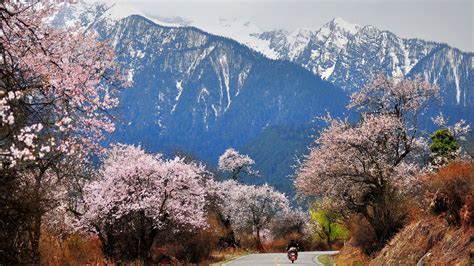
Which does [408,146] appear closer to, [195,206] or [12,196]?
[195,206]

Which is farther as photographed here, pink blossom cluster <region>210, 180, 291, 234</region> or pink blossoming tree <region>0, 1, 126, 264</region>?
pink blossom cluster <region>210, 180, 291, 234</region>

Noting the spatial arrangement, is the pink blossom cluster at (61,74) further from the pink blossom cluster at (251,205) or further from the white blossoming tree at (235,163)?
the white blossoming tree at (235,163)

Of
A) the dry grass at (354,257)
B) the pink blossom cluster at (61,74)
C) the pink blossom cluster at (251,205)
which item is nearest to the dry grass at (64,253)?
the pink blossom cluster at (61,74)

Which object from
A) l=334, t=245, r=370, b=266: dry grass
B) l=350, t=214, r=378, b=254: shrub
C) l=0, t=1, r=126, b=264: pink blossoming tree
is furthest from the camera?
l=350, t=214, r=378, b=254: shrub

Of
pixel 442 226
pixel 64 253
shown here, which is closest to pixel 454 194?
pixel 442 226

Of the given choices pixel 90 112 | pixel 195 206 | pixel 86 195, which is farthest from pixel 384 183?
pixel 90 112

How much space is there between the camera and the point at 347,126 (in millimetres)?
33781

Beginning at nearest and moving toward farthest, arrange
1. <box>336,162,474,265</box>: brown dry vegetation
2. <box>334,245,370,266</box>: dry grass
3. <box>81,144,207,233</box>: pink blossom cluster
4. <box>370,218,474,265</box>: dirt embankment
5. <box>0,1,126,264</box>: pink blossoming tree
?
<box>0,1,126,264</box>: pink blossoming tree
<box>370,218,474,265</box>: dirt embankment
<box>336,162,474,265</box>: brown dry vegetation
<box>81,144,207,233</box>: pink blossom cluster
<box>334,245,370,266</box>: dry grass

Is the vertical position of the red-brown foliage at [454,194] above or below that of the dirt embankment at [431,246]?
above

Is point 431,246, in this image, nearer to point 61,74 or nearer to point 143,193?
point 61,74

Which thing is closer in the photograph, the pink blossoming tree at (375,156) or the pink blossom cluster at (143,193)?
the pink blossoming tree at (375,156)

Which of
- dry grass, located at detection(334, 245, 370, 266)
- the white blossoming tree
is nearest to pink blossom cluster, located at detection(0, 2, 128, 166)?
dry grass, located at detection(334, 245, 370, 266)

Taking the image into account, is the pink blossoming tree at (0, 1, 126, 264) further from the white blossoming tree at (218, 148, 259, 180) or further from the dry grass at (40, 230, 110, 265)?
the white blossoming tree at (218, 148, 259, 180)

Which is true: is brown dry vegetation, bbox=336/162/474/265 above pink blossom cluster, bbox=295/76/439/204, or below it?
below
